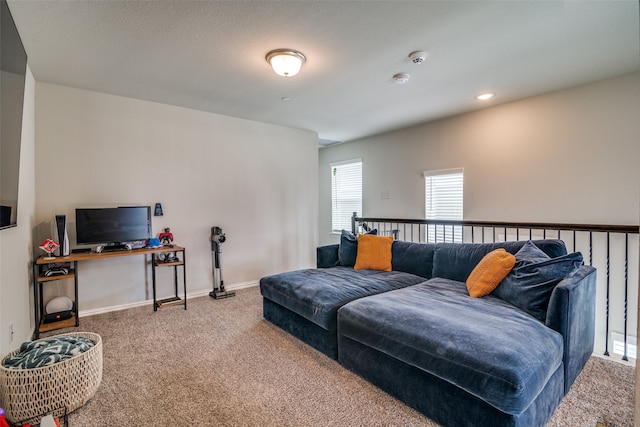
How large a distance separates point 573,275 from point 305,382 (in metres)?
1.96

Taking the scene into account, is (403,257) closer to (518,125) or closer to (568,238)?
(568,238)

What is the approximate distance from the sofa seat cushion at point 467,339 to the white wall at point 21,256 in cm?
231

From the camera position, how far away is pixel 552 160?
3.41m

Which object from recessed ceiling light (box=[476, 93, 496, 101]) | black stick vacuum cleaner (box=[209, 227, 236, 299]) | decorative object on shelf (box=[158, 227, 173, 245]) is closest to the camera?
recessed ceiling light (box=[476, 93, 496, 101])

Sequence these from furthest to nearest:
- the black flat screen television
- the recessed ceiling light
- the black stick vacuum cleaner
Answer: the black stick vacuum cleaner
the recessed ceiling light
the black flat screen television

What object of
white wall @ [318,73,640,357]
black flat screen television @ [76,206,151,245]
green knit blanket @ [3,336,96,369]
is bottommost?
green knit blanket @ [3,336,96,369]

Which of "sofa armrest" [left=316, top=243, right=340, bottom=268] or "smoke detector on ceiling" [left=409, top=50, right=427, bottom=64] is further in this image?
"sofa armrest" [left=316, top=243, right=340, bottom=268]

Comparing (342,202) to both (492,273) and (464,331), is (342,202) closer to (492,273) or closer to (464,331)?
(492,273)

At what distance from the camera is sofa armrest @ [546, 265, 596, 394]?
5.86 ft

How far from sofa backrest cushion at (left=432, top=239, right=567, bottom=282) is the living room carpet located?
98 cm

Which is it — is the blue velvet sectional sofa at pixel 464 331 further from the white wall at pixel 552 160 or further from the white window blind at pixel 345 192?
the white window blind at pixel 345 192

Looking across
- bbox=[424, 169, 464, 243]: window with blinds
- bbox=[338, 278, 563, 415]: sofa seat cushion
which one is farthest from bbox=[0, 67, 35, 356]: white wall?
bbox=[424, 169, 464, 243]: window with blinds

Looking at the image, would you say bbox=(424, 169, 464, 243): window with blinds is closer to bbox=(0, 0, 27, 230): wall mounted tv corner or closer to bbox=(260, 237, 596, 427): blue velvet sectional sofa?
bbox=(260, 237, 596, 427): blue velvet sectional sofa

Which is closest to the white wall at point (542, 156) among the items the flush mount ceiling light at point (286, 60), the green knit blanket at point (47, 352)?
the flush mount ceiling light at point (286, 60)
